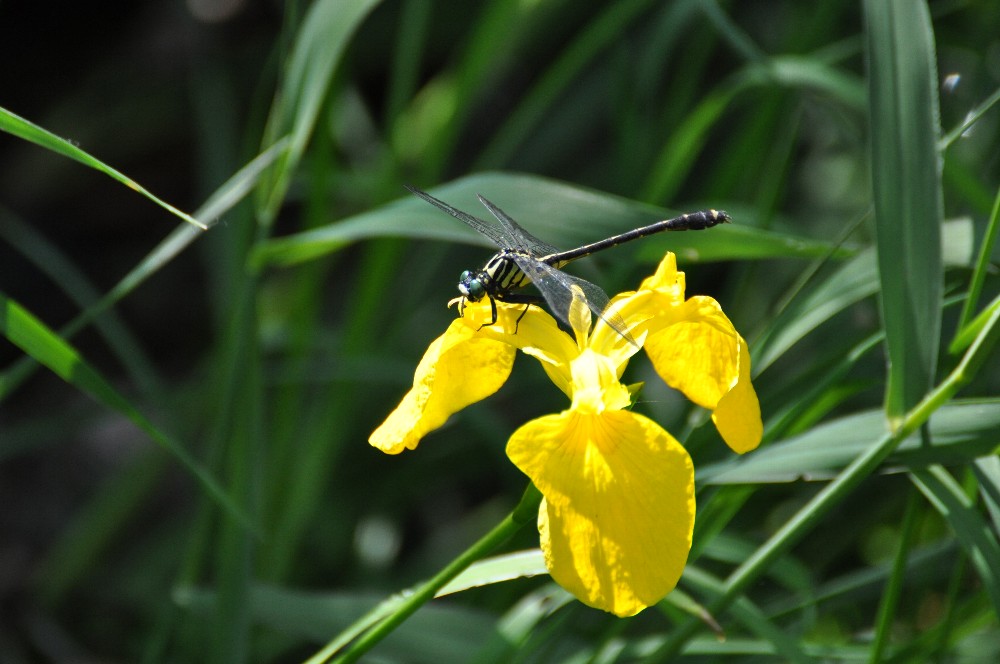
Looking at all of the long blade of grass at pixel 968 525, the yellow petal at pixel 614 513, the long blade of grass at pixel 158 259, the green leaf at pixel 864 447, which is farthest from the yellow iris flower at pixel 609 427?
the long blade of grass at pixel 158 259

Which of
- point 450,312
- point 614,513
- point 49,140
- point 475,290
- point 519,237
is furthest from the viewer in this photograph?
point 450,312

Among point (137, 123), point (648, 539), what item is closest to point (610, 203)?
point (648, 539)

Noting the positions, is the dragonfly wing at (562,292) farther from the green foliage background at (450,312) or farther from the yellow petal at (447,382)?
the green foliage background at (450,312)

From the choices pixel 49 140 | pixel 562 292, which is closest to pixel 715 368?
pixel 562 292

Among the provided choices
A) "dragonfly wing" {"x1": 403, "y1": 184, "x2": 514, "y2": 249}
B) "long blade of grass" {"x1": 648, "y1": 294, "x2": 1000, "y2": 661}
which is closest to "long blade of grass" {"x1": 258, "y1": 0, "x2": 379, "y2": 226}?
"dragonfly wing" {"x1": 403, "y1": 184, "x2": 514, "y2": 249}

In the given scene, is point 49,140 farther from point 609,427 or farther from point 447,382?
point 609,427

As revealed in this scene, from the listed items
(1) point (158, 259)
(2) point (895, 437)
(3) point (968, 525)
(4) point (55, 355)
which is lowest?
(3) point (968, 525)

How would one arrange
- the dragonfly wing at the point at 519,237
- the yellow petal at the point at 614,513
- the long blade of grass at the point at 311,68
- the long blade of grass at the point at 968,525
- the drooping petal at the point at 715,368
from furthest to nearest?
1. the long blade of grass at the point at 311,68
2. the dragonfly wing at the point at 519,237
3. the long blade of grass at the point at 968,525
4. the drooping petal at the point at 715,368
5. the yellow petal at the point at 614,513
